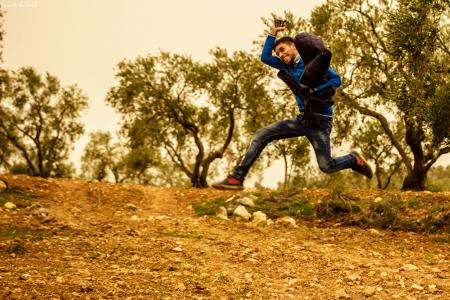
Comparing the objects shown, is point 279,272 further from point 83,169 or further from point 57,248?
point 83,169

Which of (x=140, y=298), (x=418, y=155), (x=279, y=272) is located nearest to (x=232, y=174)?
A: (x=279, y=272)

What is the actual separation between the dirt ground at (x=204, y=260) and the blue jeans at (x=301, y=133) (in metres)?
1.64

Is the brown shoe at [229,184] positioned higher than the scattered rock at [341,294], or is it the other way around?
the brown shoe at [229,184]

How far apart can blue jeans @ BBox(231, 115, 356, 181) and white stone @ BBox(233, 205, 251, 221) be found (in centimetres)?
540

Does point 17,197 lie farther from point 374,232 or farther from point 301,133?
point 374,232

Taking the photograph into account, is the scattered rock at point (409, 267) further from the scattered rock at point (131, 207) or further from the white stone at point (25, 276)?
the scattered rock at point (131, 207)

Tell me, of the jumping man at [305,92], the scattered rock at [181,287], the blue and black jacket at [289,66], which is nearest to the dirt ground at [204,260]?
the scattered rock at [181,287]

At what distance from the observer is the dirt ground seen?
239 inches

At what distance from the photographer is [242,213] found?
12.8 metres

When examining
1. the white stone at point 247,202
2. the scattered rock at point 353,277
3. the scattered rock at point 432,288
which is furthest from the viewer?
the white stone at point 247,202

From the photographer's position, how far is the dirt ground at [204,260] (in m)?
6.06

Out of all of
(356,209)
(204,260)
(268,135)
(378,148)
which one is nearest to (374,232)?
(356,209)

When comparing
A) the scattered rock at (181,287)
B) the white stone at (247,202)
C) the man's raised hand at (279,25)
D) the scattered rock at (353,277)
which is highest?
the man's raised hand at (279,25)

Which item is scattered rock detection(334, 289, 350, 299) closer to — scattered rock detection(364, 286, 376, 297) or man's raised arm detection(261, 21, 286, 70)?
scattered rock detection(364, 286, 376, 297)
